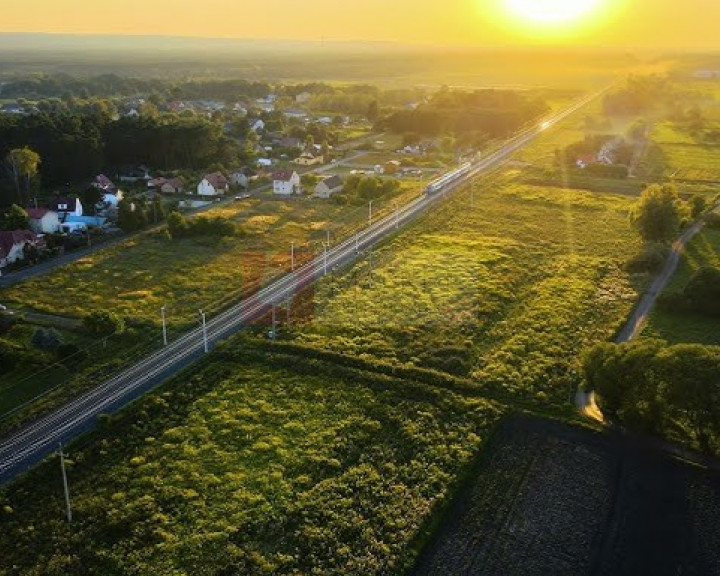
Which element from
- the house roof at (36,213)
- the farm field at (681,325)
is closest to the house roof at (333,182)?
the house roof at (36,213)

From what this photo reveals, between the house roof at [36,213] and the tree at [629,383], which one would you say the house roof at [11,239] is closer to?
the house roof at [36,213]

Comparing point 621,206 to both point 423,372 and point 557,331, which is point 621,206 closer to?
point 557,331

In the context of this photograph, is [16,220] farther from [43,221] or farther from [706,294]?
[706,294]

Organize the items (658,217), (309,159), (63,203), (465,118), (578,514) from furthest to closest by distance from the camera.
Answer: (465,118) → (309,159) → (63,203) → (658,217) → (578,514)

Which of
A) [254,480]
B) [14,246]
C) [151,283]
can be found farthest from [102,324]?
[14,246]

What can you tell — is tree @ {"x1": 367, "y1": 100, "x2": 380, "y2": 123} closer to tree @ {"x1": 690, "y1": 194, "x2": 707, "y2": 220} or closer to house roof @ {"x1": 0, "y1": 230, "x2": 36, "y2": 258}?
tree @ {"x1": 690, "y1": 194, "x2": 707, "y2": 220}

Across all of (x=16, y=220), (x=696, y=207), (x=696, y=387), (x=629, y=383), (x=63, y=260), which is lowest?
(x=63, y=260)
